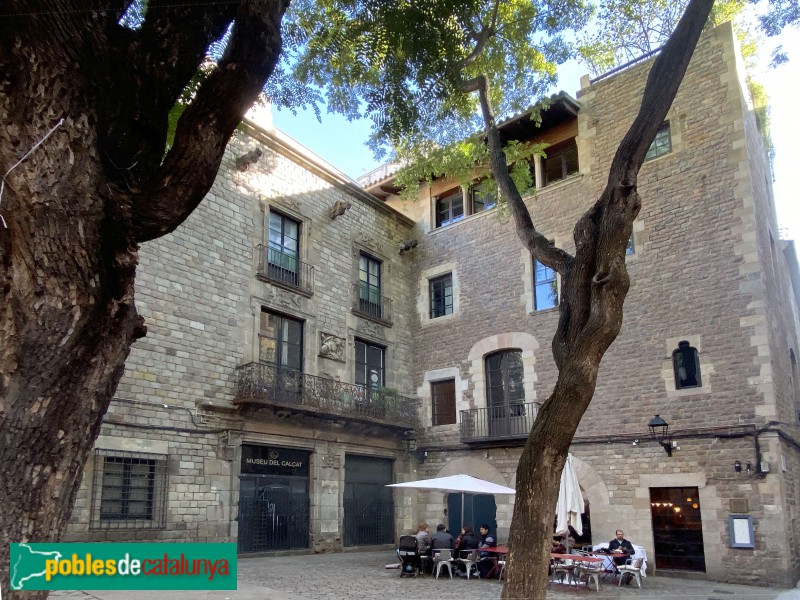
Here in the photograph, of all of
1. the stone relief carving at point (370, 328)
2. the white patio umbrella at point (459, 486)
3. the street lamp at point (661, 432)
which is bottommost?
the white patio umbrella at point (459, 486)

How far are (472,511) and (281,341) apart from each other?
627cm

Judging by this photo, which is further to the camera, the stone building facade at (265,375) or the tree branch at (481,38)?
the stone building facade at (265,375)

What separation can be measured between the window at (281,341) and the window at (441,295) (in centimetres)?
449

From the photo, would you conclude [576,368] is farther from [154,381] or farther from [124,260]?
[154,381]

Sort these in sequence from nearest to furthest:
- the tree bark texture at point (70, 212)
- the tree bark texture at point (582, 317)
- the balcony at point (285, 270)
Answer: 1. the tree bark texture at point (70, 212)
2. the tree bark texture at point (582, 317)
3. the balcony at point (285, 270)

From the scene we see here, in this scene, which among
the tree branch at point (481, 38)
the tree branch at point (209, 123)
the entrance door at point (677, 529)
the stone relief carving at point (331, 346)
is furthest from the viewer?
the stone relief carving at point (331, 346)

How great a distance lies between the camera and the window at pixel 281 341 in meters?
15.3

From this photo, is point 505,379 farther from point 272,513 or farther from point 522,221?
point 522,221

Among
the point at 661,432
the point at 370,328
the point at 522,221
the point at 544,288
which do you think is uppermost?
the point at 544,288

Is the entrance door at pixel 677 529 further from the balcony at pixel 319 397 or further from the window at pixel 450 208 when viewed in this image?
the window at pixel 450 208

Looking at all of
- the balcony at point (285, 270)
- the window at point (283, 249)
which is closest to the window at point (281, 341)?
the balcony at point (285, 270)

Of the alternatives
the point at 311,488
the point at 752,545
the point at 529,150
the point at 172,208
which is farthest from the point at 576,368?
the point at 311,488

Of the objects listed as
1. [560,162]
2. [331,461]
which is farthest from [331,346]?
[560,162]

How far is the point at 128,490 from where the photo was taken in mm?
12219
